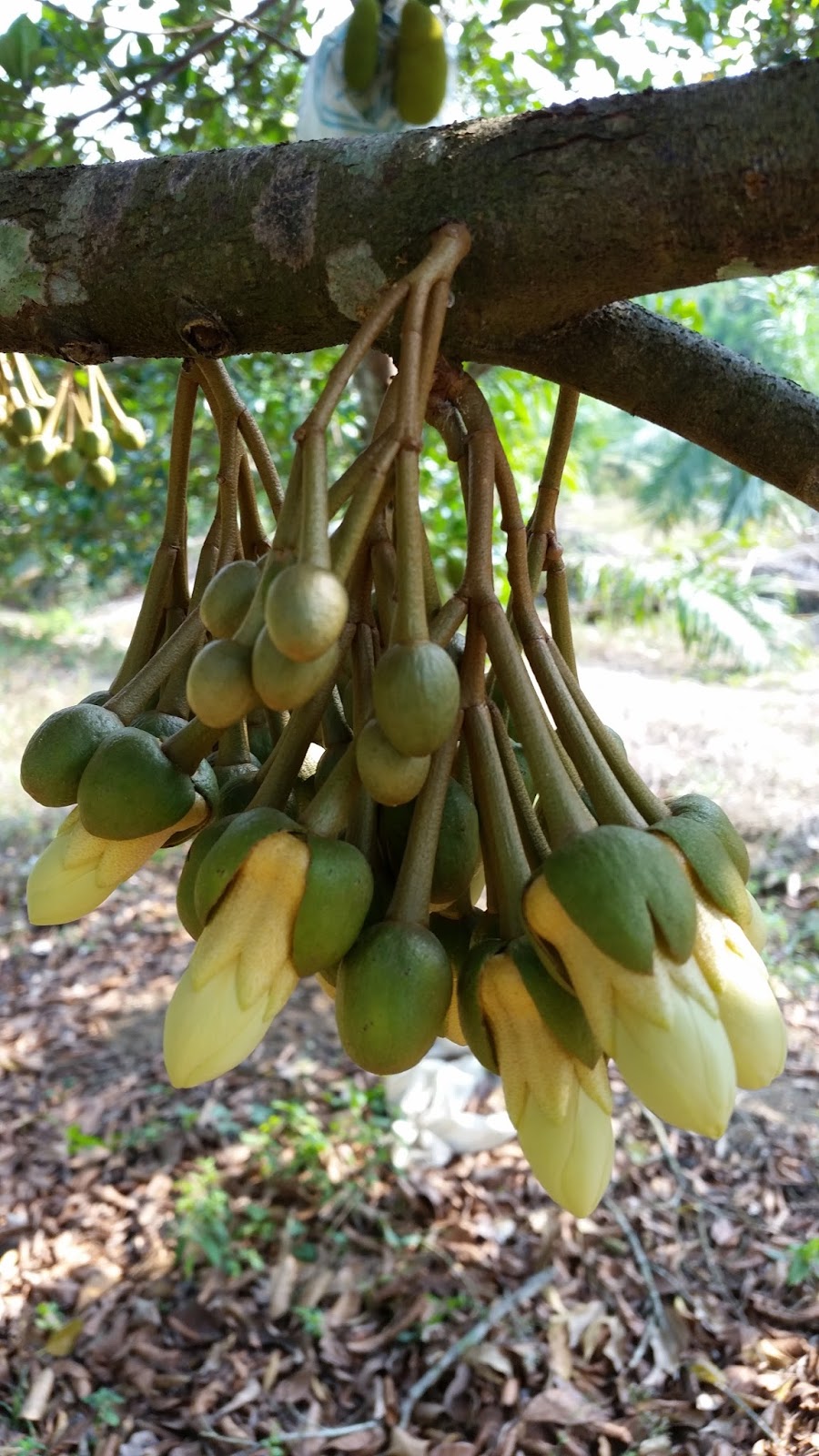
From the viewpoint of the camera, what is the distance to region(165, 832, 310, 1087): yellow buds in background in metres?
0.76

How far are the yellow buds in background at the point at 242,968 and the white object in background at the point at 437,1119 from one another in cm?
254

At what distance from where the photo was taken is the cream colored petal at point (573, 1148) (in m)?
0.74

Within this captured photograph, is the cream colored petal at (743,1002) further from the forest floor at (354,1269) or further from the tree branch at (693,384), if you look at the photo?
the forest floor at (354,1269)

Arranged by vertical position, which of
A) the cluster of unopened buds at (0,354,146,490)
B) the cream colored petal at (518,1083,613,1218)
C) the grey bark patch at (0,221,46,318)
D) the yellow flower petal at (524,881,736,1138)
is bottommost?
the cream colored petal at (518,1083,613,1218)

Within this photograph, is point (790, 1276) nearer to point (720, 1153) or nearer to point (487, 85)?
point (720, 1153)

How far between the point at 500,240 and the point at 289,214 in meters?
0.19

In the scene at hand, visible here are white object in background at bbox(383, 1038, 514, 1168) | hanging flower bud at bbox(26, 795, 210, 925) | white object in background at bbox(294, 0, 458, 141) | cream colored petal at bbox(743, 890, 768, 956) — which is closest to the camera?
cream colored petal at bbox(743, 890, 768, 956)

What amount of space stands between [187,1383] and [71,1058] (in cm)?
144

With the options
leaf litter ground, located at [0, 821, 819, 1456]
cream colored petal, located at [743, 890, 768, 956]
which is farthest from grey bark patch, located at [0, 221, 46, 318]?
leaf litter ground, located at [0, 821, 819, 1456]

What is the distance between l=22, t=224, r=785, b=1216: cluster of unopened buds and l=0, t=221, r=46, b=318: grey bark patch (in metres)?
0.40

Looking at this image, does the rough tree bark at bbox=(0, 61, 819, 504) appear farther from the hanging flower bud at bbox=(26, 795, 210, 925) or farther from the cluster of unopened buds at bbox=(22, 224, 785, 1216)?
the hanging flower bud at bbox=(26, 795, 210, 925)

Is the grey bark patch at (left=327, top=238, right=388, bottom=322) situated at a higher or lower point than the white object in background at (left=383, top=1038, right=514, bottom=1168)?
higher

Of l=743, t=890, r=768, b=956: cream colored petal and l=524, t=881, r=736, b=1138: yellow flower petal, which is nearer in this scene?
l=524, t=881, r=736, b=1138: yellow flower petal

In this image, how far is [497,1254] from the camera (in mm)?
2891
